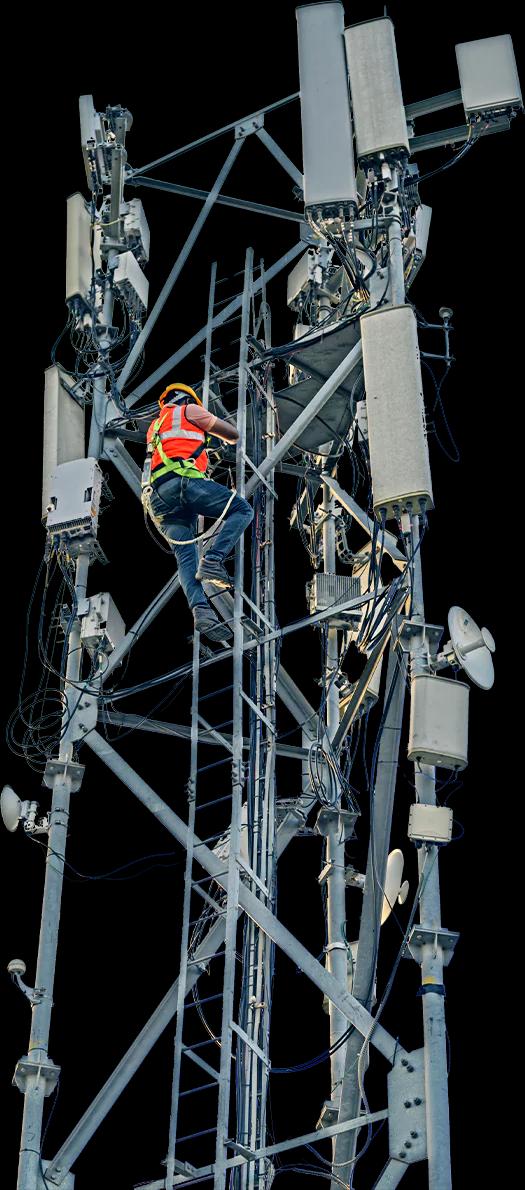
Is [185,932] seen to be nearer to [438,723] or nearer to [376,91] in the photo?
[438,723]

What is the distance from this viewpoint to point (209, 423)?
15.9m

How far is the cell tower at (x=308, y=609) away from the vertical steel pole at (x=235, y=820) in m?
0.02

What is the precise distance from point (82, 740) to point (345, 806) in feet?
8.20

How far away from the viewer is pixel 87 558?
1656cm

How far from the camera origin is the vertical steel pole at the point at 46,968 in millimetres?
14406

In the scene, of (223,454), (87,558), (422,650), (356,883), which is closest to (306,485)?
(223,454)

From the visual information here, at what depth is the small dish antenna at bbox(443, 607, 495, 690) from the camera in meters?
13.4

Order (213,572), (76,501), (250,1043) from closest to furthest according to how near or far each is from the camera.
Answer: (250,1043) < (213,572) < (76,501)

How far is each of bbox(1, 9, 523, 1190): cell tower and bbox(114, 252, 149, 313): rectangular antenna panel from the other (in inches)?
0.8

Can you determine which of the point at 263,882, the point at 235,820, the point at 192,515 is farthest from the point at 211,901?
the point at 192,515

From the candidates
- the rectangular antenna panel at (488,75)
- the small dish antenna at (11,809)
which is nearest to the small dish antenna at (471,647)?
the small dish antenna at (11,809)

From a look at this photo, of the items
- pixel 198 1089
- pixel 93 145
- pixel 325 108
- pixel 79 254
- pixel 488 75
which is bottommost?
pixel 198 1089

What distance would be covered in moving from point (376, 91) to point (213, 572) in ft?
13.3

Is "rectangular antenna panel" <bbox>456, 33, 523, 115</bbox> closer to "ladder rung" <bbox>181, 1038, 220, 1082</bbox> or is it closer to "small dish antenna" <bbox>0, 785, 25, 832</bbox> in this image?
"small dish antenna" <bbox>0, 785, 25, 832</bbox>
